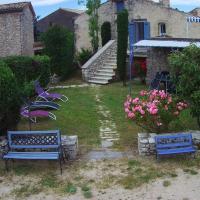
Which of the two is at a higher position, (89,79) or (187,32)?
(187,32)

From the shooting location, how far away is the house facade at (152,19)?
95.5 ft

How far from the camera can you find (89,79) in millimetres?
25266

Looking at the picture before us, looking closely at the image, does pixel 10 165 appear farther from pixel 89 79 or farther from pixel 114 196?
pixel 89 79

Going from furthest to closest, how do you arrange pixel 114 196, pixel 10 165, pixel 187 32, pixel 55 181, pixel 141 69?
pixel 187 32, pixel 141 69, pixel 10 165, pixel 55 181, pixel 114 196

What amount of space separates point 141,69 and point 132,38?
614 cm

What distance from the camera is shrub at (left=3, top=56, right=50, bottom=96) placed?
1966cm

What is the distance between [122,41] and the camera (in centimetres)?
2370

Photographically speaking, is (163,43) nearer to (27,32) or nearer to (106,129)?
(106,129)

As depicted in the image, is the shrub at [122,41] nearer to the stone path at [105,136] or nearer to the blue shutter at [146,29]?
the stone path at [105,136]

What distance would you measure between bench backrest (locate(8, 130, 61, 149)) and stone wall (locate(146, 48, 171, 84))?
1306cm

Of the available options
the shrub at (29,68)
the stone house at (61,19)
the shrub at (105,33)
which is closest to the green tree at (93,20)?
the shrub at (105,33)

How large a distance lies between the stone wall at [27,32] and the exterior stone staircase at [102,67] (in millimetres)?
5256

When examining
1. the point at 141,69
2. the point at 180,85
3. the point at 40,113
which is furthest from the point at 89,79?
the point at 180,85

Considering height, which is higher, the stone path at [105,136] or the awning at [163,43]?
the awning at [163,43]
